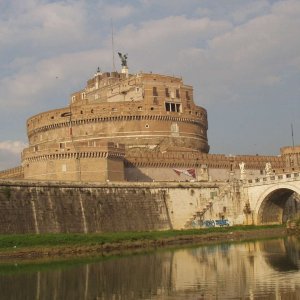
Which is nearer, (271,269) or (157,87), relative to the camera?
(271,269)

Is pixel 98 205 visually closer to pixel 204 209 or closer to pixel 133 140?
pixel 204 209

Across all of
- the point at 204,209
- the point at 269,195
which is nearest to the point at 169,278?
the point at 204,209

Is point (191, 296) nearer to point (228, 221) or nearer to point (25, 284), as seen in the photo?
point (25, 284)

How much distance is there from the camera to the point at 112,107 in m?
60.1

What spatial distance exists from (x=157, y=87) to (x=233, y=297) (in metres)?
45.6

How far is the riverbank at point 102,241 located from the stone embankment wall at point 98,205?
1975mm

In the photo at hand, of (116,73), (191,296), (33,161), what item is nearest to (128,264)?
(191,296)

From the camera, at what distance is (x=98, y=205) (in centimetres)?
4203

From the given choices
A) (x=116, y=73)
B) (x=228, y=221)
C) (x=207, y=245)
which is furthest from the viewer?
(x=116, y=73)

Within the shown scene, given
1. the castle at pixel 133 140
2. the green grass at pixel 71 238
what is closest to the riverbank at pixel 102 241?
the green grass at pixel 71 238

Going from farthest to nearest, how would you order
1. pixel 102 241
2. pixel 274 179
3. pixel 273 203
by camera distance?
pixel 273 203 < pixel 274 179 < pixel 102 241

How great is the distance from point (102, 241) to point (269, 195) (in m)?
17.1

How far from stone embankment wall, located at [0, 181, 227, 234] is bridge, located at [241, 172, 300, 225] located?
9.15 ft

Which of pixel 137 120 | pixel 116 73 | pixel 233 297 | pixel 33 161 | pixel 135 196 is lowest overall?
pixel 233 297
